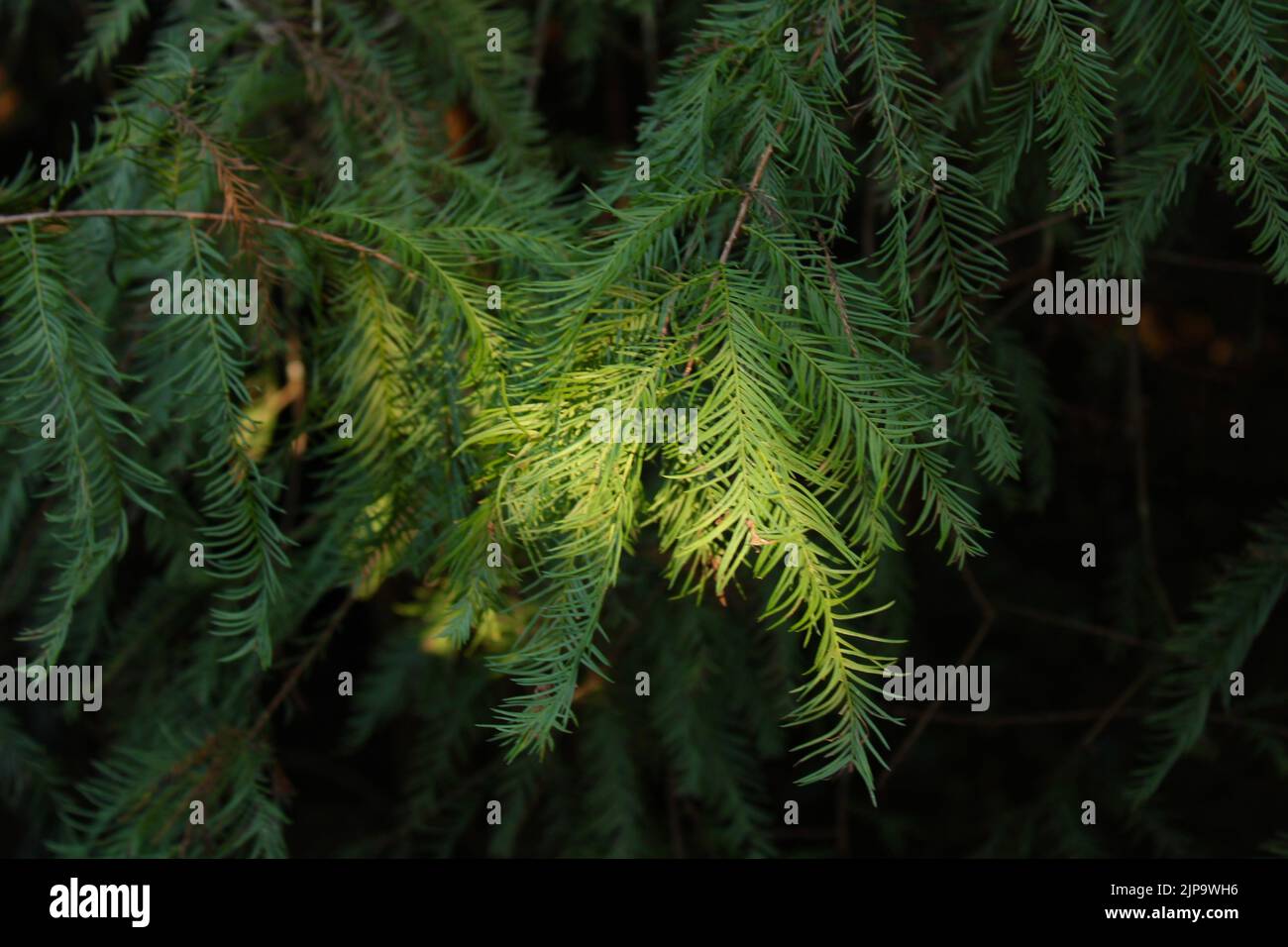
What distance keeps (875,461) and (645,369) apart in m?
0.12

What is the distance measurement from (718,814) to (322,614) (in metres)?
0.87

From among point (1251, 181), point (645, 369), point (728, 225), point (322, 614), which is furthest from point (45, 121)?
point (1251, 181)

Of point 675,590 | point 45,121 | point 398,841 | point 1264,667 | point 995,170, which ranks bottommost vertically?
point 398,841

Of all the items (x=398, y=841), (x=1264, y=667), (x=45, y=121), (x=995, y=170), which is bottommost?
(x=398, y=841)

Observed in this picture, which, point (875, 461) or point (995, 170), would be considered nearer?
point (875, 461)

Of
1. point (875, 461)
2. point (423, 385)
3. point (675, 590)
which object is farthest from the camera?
point (675, 590)

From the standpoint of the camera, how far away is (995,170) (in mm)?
728
